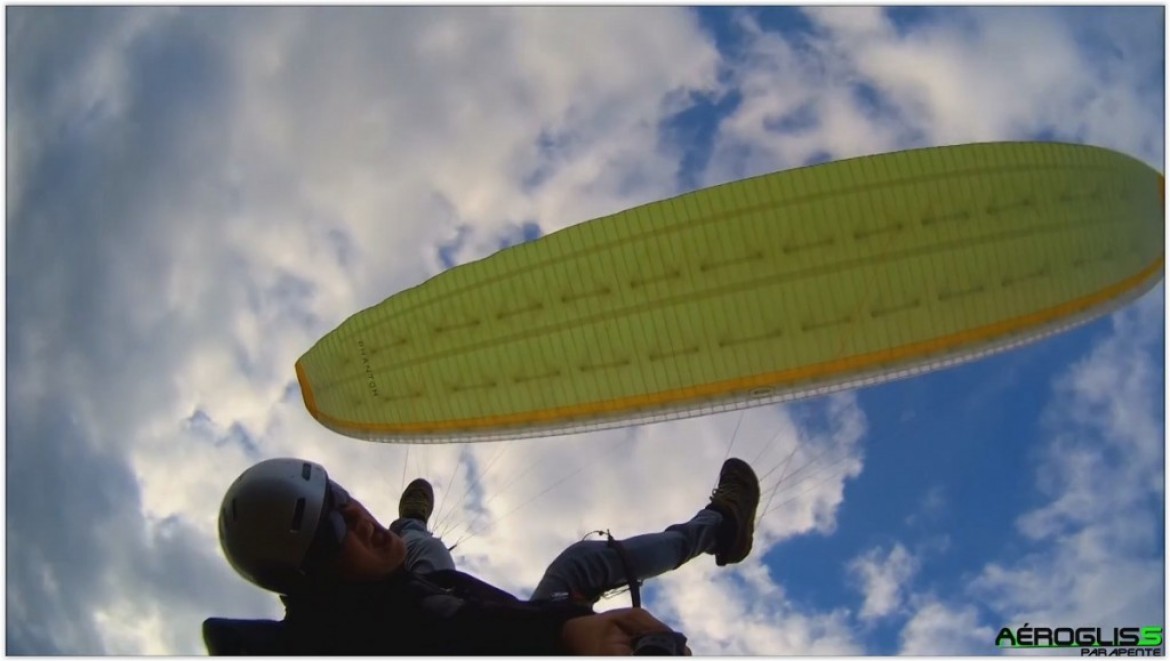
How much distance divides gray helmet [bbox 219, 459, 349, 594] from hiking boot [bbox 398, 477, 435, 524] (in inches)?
317

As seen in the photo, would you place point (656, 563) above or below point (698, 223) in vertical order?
below

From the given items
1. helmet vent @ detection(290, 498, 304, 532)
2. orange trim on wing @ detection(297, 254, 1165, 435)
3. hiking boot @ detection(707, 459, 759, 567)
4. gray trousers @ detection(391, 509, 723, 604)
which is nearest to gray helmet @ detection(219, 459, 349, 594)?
helmet vent @ detection(290, 498, 304, 532)

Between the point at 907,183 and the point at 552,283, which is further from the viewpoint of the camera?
the point at 552,283

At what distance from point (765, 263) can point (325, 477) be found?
231 inches

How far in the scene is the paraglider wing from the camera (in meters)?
9.53

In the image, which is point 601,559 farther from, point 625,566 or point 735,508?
point 735,508

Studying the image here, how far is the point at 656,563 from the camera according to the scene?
331 inches

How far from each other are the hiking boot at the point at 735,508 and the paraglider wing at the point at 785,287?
4.27ft

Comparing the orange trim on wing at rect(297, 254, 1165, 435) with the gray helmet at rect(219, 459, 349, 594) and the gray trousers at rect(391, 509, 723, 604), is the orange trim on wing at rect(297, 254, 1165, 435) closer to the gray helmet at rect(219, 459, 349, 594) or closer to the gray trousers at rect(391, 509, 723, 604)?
the gray trousers at rect(391, 509, 723, 604)

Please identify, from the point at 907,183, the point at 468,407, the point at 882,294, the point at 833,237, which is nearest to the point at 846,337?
the point at 882,294

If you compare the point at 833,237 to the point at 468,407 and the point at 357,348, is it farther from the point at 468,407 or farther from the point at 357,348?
the point at 357,348

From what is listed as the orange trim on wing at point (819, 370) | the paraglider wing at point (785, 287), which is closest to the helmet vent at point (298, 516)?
the paraglider wing at point (785, 287)

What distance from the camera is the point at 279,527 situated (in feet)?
17.4

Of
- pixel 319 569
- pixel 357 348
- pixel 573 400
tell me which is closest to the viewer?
pixel 319 569
